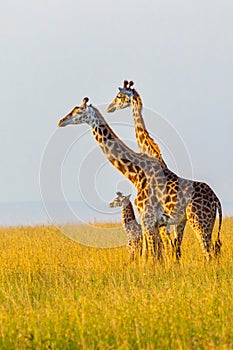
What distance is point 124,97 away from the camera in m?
10.1

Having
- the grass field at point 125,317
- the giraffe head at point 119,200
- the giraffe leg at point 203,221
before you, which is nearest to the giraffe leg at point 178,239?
the giraffe leg at point 203,221

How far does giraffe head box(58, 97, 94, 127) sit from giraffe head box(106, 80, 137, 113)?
442 millimetres

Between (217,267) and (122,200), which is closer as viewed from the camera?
(217,267)

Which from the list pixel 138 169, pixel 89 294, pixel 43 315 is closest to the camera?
pixel 43 315

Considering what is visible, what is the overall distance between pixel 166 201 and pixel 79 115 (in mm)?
1668

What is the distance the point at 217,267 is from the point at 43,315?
3.57 m

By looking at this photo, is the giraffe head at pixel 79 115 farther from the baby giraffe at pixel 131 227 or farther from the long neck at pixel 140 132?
the baby giraffe at pixel 131 227

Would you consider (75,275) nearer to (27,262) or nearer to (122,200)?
(27,262)

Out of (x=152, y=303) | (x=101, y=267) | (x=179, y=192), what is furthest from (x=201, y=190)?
(x=152, y=303)

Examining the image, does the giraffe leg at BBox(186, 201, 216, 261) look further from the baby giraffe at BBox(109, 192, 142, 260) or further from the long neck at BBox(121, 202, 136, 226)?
the long neck at BBox(121, 202, 136, 226)

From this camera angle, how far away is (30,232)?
17.1 meters

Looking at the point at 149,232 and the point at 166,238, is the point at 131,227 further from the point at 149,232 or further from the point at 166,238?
the point at 149,232

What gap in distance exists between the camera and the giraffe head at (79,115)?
32.0ft

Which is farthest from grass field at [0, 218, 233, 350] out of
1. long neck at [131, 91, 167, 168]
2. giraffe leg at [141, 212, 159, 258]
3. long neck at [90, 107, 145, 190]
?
long neck at [131, 91, 167, 168]
